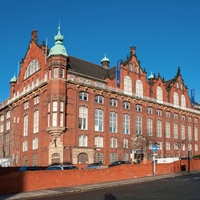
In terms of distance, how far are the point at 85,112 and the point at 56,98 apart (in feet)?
22.1

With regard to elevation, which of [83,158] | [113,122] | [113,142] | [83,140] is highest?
[113,122]

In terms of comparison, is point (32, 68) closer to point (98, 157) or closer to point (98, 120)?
point (98, 120)

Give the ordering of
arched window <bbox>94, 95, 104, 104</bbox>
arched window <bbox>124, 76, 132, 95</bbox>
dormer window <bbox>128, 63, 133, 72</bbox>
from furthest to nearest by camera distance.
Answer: dormer window <bbox>128, 63, 133, 72</bbox> → arched window <bbox>124, 76, 132, 95</bbox> → arched window <bbox>94, 95, 104, 104</bbox>

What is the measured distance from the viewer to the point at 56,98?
51656 mm

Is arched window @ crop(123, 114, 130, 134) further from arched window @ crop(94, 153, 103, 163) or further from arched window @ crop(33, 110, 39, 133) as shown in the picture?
arched window @ crop(33, 110, 39, 133)

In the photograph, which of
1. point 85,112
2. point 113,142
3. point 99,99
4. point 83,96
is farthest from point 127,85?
point 85,112

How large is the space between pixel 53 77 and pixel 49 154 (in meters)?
12.7

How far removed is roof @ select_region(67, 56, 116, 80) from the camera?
59.7m

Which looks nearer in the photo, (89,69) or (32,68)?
(32,68)

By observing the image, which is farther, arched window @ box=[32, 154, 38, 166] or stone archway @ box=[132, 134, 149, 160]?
stone archway @ box=[132, 134, 149, 160]

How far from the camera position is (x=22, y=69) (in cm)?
6750

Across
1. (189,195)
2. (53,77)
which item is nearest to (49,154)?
(53,77)

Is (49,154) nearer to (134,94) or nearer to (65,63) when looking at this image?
(65,63)

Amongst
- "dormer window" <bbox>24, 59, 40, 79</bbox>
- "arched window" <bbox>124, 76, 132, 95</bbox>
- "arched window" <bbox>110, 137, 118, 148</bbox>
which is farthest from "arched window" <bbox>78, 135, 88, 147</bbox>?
"dormer window" <bbox>24, 59, 40, 79</bbox>
